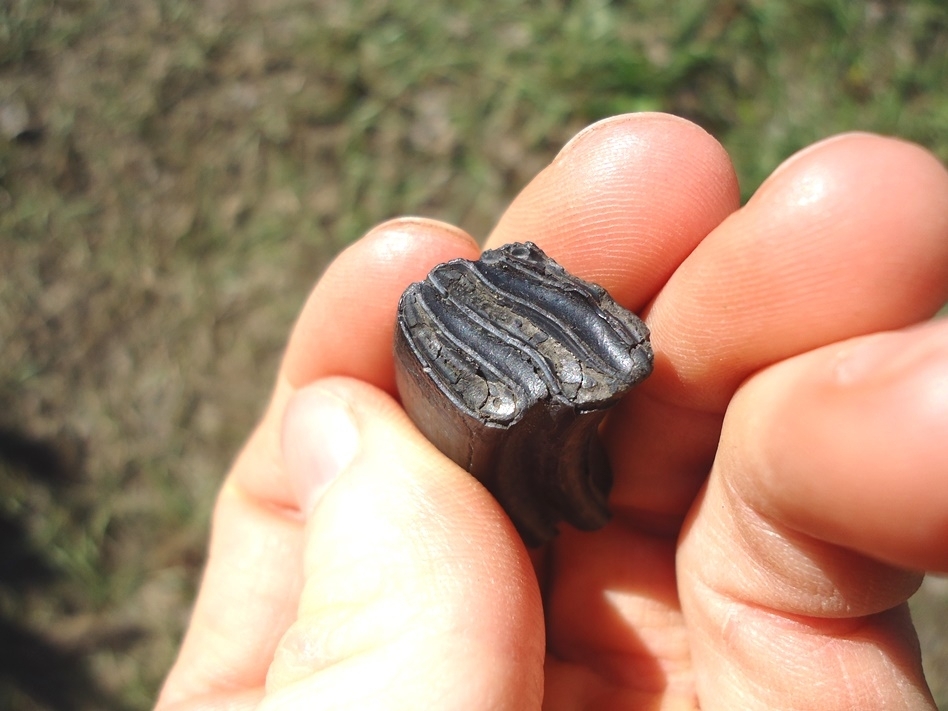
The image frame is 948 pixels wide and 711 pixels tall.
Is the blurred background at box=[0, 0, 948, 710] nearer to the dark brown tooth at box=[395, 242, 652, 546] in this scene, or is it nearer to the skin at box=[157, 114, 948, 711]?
the skin at box=[157, 114, 948, 711]

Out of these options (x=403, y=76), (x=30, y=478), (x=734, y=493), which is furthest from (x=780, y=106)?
(x=30, y=478)

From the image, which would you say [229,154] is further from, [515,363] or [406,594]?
[406,594]

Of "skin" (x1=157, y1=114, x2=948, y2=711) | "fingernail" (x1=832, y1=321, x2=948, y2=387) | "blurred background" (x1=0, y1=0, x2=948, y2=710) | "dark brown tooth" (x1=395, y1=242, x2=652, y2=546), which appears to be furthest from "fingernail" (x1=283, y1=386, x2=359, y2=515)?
"blurred background" (x1=0, y1=0, x2=948, y2=710)

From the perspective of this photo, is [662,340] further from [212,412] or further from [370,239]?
[212,412]

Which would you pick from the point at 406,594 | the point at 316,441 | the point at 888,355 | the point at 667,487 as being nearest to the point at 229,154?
the point at 316,441

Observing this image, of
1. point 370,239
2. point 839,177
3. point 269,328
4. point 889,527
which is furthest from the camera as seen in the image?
point 269,328

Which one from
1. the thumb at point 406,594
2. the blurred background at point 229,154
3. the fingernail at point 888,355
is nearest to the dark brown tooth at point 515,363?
the thumb at point 406,594
